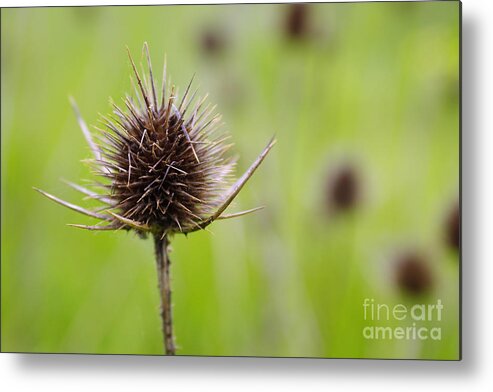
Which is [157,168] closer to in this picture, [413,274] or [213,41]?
[213,41]

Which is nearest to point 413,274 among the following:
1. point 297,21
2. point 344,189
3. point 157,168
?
point 344,189

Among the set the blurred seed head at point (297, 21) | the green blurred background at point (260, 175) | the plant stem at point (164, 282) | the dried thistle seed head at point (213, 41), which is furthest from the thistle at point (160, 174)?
the blurred seed head at point (297, 21)

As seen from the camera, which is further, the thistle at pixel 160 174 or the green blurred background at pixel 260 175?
the green blurred background at pixel 260 175

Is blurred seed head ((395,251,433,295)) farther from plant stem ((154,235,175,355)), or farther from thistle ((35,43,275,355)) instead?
plant stem ((154,235,175,355))

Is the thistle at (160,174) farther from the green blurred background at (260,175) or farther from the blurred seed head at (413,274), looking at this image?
the blurred seed head at (413,274)

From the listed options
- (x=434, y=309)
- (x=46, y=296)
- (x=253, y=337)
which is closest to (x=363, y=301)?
(x=434, y=309)

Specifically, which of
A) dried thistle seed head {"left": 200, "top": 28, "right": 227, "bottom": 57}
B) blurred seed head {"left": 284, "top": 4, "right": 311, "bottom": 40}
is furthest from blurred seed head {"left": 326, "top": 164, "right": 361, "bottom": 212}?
dried thistle seed head {"left": 200, "top": 28, "right": 227, "bottom": 57}

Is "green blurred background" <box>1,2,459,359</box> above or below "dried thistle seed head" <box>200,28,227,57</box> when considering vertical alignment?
Result: below
